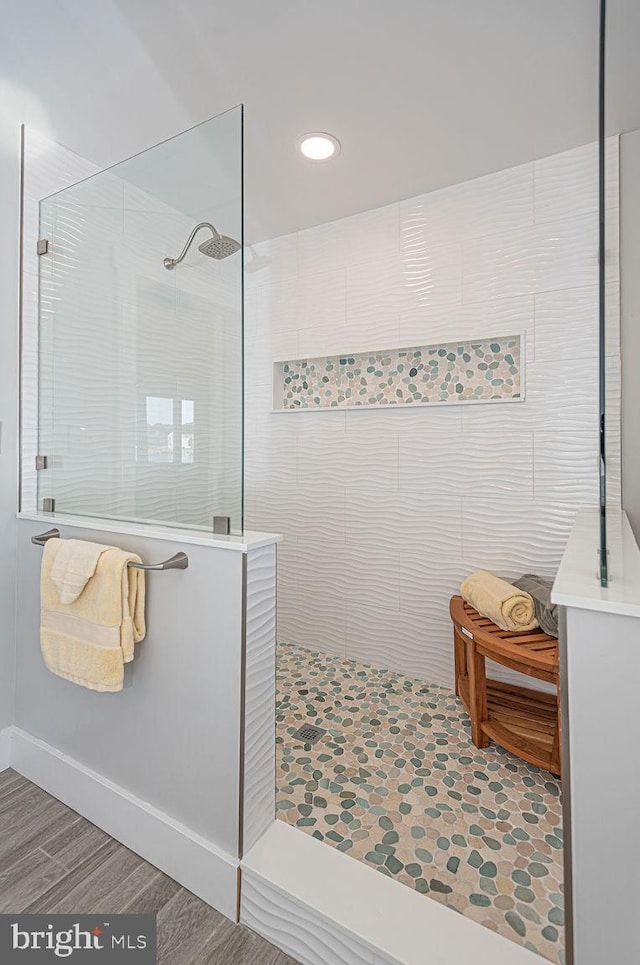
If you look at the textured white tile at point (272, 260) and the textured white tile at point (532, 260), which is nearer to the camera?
the textured white tile at point (532, 260)

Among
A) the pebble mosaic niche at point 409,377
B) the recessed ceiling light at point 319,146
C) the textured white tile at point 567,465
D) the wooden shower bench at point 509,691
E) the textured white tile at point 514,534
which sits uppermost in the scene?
the recessed ceiling light at point 319,146

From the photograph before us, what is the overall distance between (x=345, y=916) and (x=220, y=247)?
1.71 m

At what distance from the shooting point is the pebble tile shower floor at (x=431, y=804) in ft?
4.13

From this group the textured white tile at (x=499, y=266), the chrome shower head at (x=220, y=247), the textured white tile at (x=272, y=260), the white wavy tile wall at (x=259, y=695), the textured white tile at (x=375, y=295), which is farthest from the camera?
the textured white tile at (x=272, y=260)

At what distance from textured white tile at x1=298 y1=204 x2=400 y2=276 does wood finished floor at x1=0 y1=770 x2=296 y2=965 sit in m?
2.69

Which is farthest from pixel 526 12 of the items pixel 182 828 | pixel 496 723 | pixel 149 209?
pixel 182 828

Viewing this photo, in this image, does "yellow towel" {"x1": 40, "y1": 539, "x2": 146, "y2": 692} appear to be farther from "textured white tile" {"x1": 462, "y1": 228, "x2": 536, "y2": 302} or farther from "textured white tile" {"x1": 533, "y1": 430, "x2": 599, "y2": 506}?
"textured white tile" {"x1": 462, "y1": 228, "x2": 536, "y2": 302}

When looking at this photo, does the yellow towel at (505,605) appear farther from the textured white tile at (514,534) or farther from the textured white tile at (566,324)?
the textured white tile at (566,324)

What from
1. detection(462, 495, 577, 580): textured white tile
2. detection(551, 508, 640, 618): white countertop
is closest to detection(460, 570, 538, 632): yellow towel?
detection(462, 495, 577, 580): textured white tile

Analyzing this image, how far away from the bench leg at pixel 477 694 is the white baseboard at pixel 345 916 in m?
0.81

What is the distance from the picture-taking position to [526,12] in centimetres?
138

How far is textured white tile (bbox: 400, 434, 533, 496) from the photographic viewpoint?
2.20m

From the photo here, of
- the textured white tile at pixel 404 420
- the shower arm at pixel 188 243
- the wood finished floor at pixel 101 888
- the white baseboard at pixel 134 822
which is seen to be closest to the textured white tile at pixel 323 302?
the textured white tile at pixel 404 420

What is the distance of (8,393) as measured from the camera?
1834 mm
